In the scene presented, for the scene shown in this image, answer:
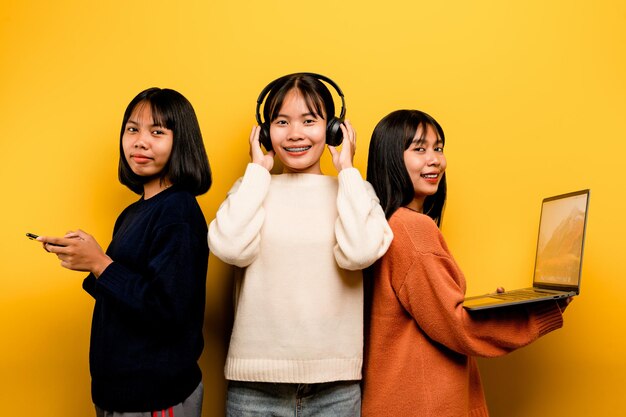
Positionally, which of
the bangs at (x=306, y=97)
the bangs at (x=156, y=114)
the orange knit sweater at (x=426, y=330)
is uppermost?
the bangs at (x=306, y=97)

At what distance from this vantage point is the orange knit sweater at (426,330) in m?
1.41

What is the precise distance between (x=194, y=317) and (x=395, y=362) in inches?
20.4

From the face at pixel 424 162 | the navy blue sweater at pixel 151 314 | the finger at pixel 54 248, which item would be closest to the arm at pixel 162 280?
the navy blue sweater at pixel 151 314

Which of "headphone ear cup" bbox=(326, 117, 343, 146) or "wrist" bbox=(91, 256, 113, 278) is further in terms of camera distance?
"headphone ear cup" bbox=(326, 117, 343, 146)

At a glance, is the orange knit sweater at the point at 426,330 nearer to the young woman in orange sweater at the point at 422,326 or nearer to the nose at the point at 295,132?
the young woman in orange sweater at the point at 422,326

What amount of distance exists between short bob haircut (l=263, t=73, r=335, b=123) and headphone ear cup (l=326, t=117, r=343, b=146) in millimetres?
27

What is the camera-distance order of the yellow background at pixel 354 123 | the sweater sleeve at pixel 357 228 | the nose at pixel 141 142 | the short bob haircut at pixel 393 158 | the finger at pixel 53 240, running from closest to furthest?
the finger at pixel 53 240 → the sweater sleeve at pixel 357 228 → the nose at pixel 141 142 → the short bob haircut at pixel 393 158 → the yellow background at pixel 354 123

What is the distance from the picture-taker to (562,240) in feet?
5.27

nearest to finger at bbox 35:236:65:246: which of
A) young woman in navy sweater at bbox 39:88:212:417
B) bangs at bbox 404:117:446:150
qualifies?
young woman in navy sweater at bbox 39:88:212:417

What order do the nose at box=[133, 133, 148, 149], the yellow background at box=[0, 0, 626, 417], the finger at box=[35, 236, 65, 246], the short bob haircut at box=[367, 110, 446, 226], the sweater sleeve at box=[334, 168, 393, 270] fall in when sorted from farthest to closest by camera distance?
the yellow background at box=[0, 0, 626, 417] → the short bob haircut at box=[367, 110, 446, 226] → the nose at box=[133, 133, 148, 149] → the sweater sleeve at box=[334, 168, 393, 270] → the finger at box=[35, 236, 65, 246]

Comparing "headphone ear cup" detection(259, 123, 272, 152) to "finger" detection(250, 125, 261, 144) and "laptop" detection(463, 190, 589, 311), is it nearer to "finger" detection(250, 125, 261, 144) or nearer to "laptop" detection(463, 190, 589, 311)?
"finger" detection(250, 125, 261, 144)

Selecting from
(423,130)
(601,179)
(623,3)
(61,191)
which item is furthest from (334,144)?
(623,3)

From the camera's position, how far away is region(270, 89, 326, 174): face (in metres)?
1.52

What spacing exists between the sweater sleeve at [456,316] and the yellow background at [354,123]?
50 centimetres
